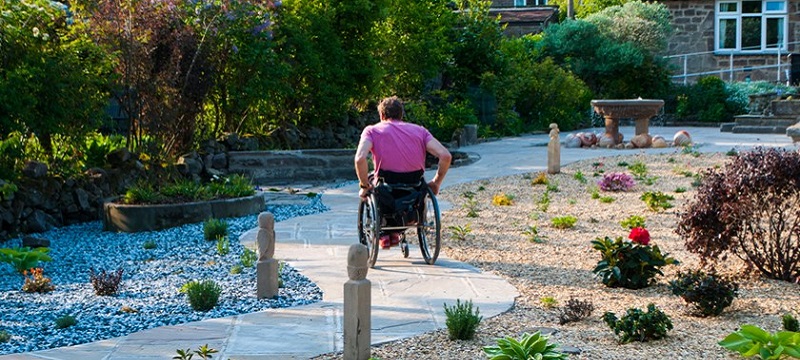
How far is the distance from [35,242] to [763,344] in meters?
7.06

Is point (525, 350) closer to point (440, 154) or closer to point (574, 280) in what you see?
point (574, 280)

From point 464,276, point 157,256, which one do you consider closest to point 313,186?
point 157,256

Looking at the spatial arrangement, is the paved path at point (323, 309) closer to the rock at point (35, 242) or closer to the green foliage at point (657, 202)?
the rock at point (35, 242)

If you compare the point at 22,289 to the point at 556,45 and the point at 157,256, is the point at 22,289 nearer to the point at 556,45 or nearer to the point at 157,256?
the point at 157,256

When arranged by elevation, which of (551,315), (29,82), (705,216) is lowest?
(551,315)

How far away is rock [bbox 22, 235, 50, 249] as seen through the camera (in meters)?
9.99

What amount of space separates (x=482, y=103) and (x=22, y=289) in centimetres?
1624

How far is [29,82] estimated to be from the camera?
10.7 m

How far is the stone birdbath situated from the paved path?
1023 centimetres

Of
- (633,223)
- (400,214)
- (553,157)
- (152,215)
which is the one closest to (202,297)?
(400,214)

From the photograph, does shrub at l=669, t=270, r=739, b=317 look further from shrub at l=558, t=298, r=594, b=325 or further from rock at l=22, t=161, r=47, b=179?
rock at l=22, t=161, r=47, b=179

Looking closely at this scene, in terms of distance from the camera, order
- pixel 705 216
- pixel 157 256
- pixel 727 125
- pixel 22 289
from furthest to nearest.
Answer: pixel 727 125
pixel 157 256
pixel 22 289
pixel 705 216

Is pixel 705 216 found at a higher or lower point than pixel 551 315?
higher

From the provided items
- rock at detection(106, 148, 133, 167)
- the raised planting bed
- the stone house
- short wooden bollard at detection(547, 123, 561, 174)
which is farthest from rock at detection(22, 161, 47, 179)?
the stone house
